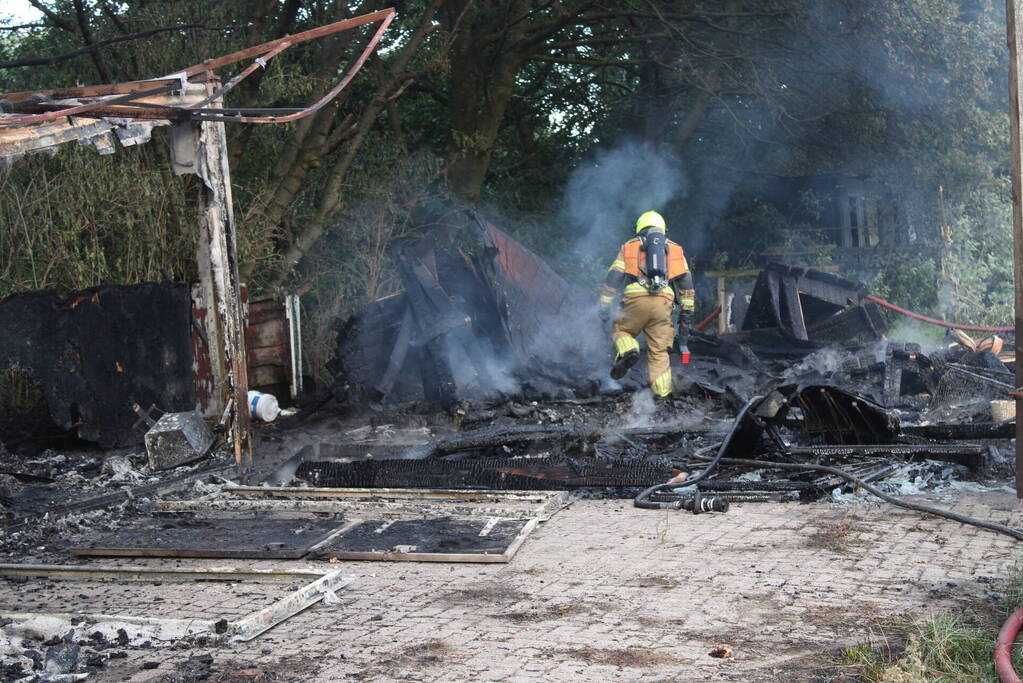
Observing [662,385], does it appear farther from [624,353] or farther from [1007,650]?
[1007,650]

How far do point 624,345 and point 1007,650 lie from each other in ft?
24.5

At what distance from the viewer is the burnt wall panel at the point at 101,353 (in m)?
9.75

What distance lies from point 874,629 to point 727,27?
1353cm

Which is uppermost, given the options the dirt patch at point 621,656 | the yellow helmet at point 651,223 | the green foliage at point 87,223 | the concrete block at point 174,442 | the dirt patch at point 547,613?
the green foliage at point 87,223

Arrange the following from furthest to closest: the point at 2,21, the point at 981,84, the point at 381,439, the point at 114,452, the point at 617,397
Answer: the point at 981,84, the point at 2,21, the point at 617,397, the point at 381,439, the point at 114,452

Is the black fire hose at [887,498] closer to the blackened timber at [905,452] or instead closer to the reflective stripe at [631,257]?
the blackened timber at [905,452]

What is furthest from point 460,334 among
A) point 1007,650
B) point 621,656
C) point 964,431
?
point 1007,650

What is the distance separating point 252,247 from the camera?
12.8 meters

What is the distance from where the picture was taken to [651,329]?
1095 centimetres

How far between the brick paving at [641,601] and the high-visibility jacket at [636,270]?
435 centimetres

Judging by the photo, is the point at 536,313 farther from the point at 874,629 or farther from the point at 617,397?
the point at 874,629

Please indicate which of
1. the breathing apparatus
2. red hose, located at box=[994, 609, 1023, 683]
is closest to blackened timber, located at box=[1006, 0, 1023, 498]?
red hose, located at box=[994, 609, 1023, 683]

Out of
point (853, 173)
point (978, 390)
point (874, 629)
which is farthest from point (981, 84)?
point (874, 629)

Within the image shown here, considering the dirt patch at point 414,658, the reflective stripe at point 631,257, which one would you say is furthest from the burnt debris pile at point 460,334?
the dirt patch at point 414,658
